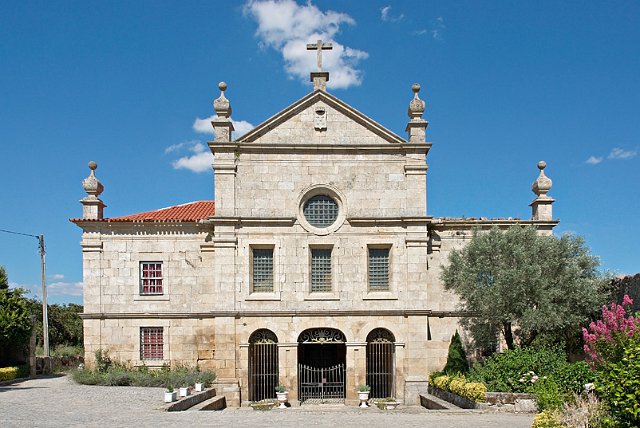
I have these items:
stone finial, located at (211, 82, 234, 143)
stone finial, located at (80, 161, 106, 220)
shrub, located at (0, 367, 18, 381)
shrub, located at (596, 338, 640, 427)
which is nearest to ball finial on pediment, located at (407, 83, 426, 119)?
stone finial, located at (211, 82, 234, 143)

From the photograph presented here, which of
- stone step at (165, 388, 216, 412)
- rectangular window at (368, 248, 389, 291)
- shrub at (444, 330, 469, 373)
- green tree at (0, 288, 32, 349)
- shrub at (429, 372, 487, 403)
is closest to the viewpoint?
stone step at (165, 388, 216, 412)

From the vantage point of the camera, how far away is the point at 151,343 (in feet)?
89.1

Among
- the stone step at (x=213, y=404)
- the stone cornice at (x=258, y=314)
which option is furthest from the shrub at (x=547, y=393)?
the stone step at (x=213, y=404)

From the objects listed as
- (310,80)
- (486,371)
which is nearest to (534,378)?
(486,371)

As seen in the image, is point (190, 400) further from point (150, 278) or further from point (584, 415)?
point (584, 415)

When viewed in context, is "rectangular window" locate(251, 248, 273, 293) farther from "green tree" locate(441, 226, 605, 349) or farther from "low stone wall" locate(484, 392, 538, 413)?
"low stone wall" locate(484, 392, 538, 413)

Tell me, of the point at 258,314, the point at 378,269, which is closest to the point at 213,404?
the point at 258,314

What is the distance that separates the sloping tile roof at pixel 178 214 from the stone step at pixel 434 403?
39.3ft

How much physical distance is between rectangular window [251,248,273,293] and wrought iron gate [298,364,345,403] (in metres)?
3.63

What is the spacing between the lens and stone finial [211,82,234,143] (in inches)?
1065

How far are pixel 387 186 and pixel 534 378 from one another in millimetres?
10410

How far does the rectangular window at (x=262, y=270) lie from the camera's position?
26.8m

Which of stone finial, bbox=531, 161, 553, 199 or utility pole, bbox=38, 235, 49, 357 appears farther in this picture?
utility pole, bbox=38, 235, 49, 357

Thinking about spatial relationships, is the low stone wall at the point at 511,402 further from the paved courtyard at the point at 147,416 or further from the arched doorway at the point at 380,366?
the arched doorway at the point at 380,366
